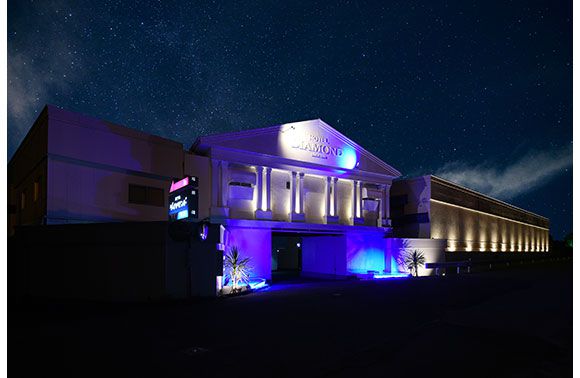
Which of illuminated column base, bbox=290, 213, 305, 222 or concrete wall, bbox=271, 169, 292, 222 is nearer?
concrete wall, bbox=271, 169, 292, 222

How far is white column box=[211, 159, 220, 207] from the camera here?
26250mm

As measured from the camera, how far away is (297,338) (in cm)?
978

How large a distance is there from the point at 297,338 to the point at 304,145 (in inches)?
844

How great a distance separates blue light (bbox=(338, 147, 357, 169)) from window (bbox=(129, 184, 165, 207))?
533 inches

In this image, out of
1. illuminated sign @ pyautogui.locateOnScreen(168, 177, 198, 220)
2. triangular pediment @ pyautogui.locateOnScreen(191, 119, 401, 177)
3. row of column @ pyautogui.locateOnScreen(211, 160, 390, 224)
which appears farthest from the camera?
triangular pediment @ pyautogui.locateOnScreen(191, 119, 401, 177)

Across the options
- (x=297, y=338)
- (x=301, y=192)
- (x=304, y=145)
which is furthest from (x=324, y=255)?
(x=297, y=338)

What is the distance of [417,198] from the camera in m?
38.5

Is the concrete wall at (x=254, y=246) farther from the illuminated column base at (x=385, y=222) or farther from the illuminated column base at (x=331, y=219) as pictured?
the illuminated column base at (x=385, y=222)

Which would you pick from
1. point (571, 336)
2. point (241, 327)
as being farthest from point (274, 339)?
point (571, 336)

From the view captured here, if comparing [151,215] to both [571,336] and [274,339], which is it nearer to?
[274,339]

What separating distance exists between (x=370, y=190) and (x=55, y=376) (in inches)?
1144

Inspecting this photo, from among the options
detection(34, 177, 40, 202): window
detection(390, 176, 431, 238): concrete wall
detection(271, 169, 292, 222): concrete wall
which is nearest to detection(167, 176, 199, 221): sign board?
detection(34, 177, 40, 202): window

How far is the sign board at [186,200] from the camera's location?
18562mm

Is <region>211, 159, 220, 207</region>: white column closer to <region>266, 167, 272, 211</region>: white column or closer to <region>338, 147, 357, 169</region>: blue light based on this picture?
<region>266, 167, 272, 211</region>: white column
